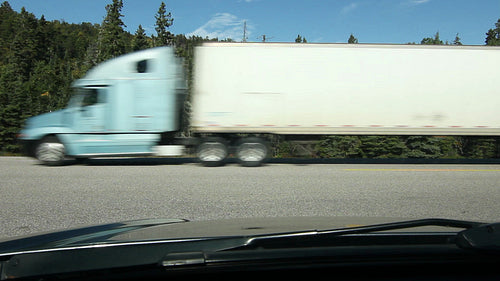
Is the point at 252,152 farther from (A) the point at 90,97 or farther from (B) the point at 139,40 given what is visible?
(B) the point at 139,40

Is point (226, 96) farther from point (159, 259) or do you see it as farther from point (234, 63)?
point (159, 259)

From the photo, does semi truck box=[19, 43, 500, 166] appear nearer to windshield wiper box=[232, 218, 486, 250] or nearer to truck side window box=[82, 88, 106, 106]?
truck side window box=[82, 88, 106, 106]

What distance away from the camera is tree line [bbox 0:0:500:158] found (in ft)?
67.2

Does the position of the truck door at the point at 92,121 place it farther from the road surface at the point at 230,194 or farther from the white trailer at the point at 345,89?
the white trailer at the point at 345,89

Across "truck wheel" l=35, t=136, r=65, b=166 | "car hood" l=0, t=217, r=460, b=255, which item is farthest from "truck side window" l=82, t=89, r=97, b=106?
"car hood" l=0, t=217, r=460, b=255

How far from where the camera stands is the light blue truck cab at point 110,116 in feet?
38.8

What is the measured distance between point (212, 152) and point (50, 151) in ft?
15.5

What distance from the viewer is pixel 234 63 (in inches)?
489

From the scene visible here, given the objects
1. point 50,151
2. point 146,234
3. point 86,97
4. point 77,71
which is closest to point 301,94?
point 86,97

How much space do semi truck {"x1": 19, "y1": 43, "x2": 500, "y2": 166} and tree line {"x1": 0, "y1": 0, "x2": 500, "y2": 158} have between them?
1.09m

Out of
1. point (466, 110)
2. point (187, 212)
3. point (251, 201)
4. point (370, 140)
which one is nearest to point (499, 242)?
point (187, 212)

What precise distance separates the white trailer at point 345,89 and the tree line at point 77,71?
3.78ft

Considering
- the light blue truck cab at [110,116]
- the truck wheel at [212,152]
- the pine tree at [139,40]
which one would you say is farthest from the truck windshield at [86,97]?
the pine tree at [139,40]

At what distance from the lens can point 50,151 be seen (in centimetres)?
1173
